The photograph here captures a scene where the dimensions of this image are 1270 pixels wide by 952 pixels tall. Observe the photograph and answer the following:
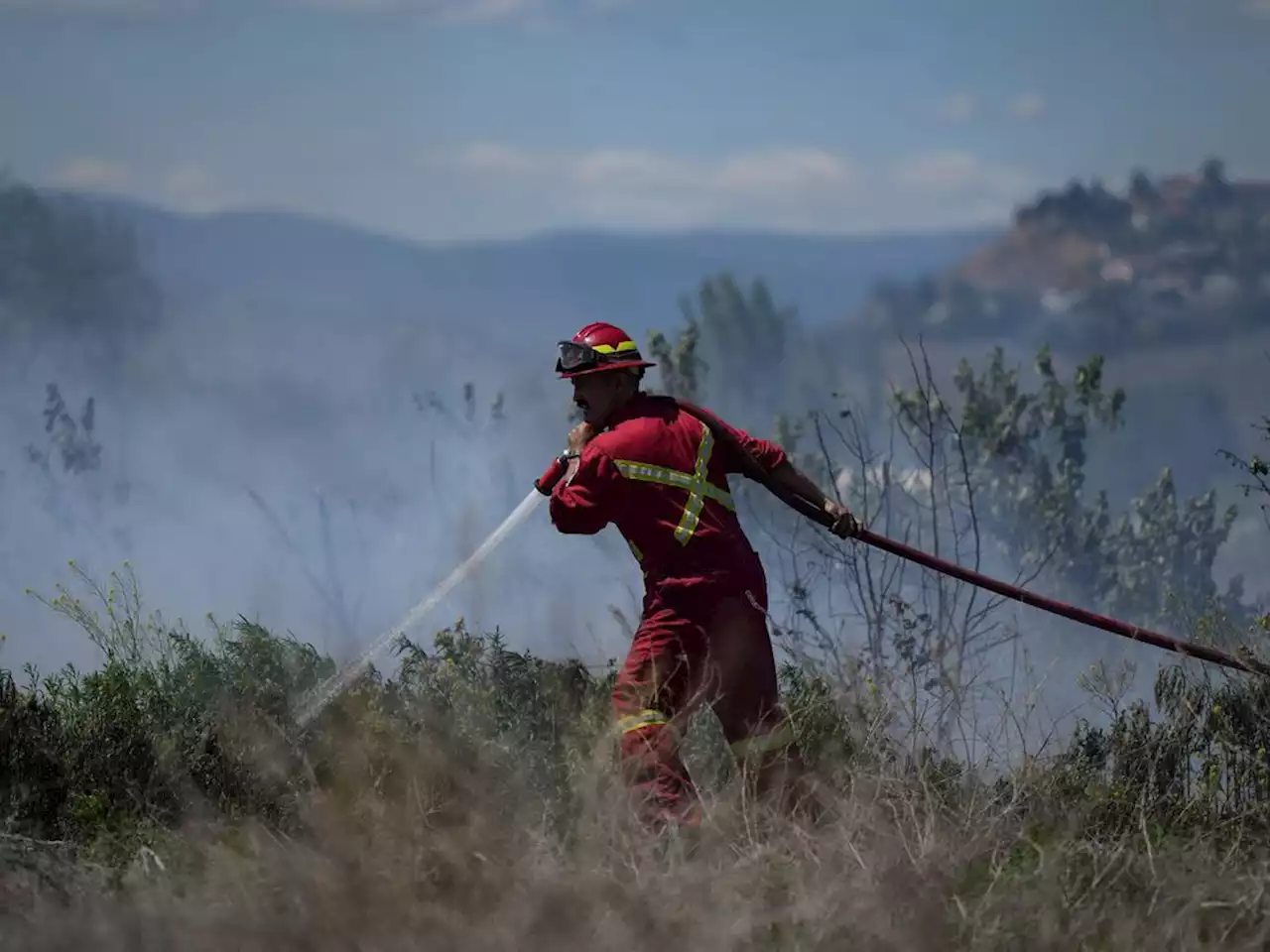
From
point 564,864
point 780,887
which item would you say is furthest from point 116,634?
point 780,887

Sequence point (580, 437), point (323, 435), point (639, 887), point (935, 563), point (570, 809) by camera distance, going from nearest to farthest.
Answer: point (639, 887), point (570, 809), point (580, 437), point (935, 563), point (323, 435)

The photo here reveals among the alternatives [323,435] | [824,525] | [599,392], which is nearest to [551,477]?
[599,392]

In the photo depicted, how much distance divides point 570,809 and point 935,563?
66.9 inches

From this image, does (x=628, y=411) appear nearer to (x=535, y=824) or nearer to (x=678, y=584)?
(x=678, y=584)

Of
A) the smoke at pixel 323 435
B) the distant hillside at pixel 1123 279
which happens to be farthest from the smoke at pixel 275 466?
the distant hillside at pixel 1123 279

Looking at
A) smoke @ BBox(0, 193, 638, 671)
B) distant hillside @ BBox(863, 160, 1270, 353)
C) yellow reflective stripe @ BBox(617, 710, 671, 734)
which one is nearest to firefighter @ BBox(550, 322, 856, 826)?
yellow reflective stripe @ BBox(617, 710, 671, 734)

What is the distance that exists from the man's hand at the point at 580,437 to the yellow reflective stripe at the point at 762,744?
1.16 metres

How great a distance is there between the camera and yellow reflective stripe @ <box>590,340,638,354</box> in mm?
6480

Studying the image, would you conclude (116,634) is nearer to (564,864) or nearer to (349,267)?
(564,864)

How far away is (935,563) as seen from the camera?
6.72 m

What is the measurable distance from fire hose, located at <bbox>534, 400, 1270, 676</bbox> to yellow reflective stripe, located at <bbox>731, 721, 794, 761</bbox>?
80cm

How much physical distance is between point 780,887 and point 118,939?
1.78 metres

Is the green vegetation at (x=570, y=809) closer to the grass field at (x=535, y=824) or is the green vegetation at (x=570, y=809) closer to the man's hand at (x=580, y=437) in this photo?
the grass field at (x=535, y=824)

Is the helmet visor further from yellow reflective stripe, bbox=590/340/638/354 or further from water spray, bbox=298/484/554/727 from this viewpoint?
water spray, bbox=298/484/554/727
